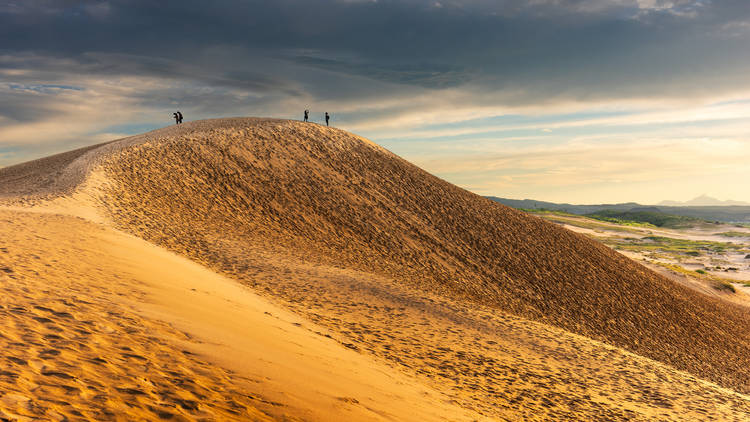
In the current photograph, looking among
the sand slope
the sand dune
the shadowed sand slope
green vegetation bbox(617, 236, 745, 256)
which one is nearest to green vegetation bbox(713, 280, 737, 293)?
the shadowed sand slope

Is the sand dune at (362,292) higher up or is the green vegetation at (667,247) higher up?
the sand dune at (362,292)

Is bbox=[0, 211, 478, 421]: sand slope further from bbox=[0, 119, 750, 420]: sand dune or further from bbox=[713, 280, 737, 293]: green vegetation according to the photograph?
bbox=[713, 280, 737, 293]: green vegetation

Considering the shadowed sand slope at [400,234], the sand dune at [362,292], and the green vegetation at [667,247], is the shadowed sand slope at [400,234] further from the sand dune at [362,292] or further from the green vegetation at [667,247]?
the green vegetation at [667,247]

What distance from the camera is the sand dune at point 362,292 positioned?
24.6ft

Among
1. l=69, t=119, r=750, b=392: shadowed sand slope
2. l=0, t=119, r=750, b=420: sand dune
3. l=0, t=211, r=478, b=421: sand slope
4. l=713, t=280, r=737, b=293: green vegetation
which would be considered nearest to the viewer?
l=0, t=211, r=478, b=421: sand slope

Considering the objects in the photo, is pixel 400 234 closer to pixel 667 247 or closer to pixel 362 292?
pixel 362 292

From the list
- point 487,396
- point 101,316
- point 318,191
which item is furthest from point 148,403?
point 318,191

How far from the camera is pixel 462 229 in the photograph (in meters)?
30.7

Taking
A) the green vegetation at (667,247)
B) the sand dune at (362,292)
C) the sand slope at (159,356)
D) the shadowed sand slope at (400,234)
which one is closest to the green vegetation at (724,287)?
the shadowed sand slope at (400,234)

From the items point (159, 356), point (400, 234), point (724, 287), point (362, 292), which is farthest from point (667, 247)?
point (159, 356)

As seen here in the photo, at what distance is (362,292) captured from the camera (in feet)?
58.4

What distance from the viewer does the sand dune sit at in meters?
7.50

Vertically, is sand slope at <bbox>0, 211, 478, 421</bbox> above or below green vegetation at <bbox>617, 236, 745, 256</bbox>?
above

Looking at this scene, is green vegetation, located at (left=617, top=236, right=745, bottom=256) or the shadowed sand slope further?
green vegetation, located at (left=617, top=236, right=745, bottom=256)
